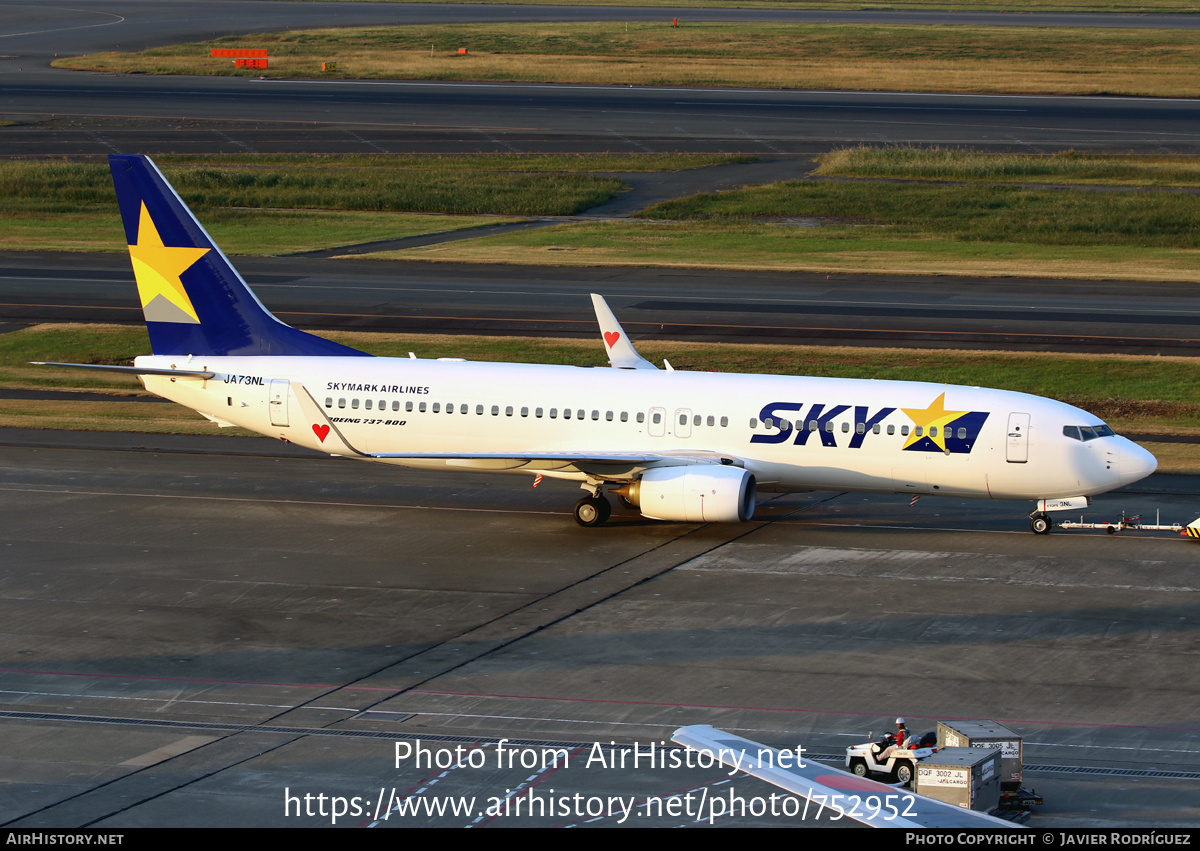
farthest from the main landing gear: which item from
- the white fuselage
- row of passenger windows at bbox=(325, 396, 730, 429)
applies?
row of passenger windows at bbox=(325, 396, 730, 429)

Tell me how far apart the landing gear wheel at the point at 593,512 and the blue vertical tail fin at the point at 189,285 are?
25.3 feet

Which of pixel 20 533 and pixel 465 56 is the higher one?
pixel 465 56

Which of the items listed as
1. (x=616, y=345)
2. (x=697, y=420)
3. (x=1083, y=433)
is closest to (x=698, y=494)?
(x=697, y=420)

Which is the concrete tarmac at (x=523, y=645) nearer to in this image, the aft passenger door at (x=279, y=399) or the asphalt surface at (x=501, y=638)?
the asphalt surface at (x=501, y=638)

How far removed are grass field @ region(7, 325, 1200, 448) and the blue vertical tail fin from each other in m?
9.32

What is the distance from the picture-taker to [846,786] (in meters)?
18.6

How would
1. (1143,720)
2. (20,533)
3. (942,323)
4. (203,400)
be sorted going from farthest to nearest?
(942,323) < (203,400) < (20,533) < (1143,720)

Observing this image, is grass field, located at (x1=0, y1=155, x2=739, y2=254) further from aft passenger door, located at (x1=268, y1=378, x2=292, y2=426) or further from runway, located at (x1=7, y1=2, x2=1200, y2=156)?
aft passenger door, located at (x1=268, y1=378, x2=292, y2=426)

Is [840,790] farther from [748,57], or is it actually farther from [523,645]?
[748,57]

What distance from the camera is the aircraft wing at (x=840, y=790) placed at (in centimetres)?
1702

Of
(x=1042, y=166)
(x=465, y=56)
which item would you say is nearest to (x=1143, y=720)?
(x=1042, y=166)

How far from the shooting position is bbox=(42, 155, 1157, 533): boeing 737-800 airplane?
1458 inches
